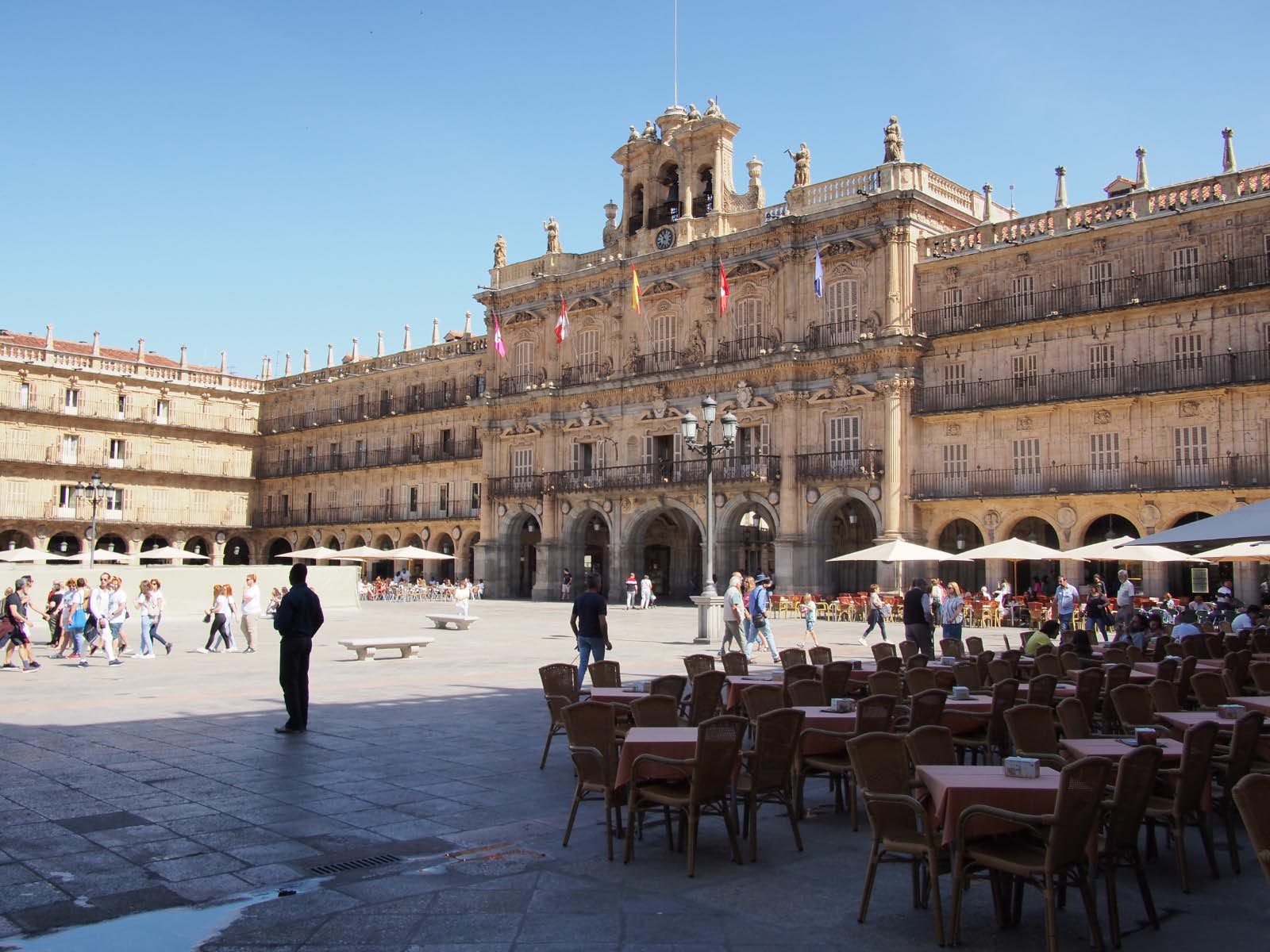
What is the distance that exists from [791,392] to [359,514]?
26.7 metres

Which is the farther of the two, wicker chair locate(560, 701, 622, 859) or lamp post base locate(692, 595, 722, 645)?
lamp post base locate(692, 595, 722, 645)

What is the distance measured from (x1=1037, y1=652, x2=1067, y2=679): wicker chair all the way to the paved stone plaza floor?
3.24 meters

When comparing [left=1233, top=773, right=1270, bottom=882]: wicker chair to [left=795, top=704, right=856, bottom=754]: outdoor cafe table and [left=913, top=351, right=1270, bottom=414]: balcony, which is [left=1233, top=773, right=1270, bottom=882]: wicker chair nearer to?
[left=795, top=704, right=856, bottom=754]: outdoor cafe table

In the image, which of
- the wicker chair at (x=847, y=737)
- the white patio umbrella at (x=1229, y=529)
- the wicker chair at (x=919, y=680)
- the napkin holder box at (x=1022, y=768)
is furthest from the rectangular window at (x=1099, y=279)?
the napkin holder box at (x=1022, y=768)

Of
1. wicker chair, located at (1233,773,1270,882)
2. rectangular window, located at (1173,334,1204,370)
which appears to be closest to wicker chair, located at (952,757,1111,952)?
wicker chair, located at (1233,773,1270,882)

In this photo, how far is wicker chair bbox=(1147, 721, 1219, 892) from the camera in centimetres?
625

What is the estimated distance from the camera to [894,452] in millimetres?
34094

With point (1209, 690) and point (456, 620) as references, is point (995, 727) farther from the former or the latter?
point (456, 620)

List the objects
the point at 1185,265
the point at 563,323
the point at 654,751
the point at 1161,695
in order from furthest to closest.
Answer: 1. the point at 563,323
2. the point at 1185,265
3. the point at 1161,695
4. the point at 654,751

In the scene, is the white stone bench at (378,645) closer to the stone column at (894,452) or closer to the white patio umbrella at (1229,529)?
the white patio umbrella at (1229,529)

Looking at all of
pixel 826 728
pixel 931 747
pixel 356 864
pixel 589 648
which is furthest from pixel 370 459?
pixel 931 747

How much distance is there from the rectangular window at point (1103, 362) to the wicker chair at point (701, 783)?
27550mm

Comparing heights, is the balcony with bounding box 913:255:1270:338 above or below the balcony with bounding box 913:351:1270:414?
above

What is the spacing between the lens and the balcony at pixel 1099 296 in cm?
2872
